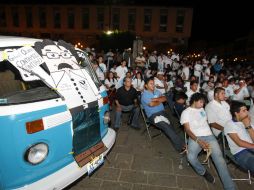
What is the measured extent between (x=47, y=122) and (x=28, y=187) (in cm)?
80

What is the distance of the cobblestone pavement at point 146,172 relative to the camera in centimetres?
431

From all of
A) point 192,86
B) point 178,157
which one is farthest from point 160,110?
point 192,86

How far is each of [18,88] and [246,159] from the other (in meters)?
3.90

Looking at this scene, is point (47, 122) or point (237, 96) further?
point (237, 96)

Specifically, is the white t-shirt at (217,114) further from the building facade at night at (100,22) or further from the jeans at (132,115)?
the building facade at night at (100,22)

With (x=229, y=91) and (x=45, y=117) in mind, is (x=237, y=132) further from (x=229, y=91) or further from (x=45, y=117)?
(x=229, y=91)

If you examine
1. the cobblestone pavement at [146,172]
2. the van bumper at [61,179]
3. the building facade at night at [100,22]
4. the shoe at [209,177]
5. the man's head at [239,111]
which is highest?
the building facade at night at [100,22]

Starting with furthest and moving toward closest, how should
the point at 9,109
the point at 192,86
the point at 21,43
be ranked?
the point at 192,86
the point at 21,43
the point at 9,109

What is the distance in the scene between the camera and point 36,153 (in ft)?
9.77

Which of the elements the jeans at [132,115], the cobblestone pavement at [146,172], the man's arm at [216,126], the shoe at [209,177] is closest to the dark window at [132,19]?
the jeans at [132,115]

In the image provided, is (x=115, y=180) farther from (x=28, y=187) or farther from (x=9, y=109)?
(x=9, y=109)

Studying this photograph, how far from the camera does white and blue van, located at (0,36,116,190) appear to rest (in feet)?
9.18

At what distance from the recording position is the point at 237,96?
8898 mm

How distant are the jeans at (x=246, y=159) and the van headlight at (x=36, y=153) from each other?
10.7 feet
